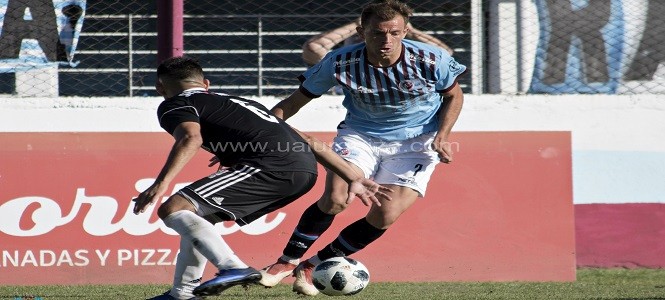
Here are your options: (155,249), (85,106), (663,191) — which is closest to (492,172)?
(663,191)

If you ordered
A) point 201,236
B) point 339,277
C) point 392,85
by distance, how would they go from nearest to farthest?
point 201,236 → point 339,277 → point 392,85

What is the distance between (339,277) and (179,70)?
1.52 m

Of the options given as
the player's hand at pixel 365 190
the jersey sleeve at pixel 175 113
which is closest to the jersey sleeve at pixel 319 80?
the player's hand at pixel 365 190

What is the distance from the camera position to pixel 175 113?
558 cm

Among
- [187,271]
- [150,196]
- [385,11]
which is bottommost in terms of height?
[187,271]

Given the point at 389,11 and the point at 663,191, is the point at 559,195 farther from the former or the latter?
the point at 389,11

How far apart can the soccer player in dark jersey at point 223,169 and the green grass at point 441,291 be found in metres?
1.43

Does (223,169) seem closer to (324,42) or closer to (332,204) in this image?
(332,204)

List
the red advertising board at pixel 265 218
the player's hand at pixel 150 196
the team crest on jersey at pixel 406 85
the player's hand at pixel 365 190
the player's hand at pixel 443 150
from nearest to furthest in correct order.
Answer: the player's hand at pixel 150 196 → the player's hand at pixel 365 190 → the player's hand at pixel 443 150 → the team crest on jersey at pixel 406 85 → the red advertising board at pixel 265 218

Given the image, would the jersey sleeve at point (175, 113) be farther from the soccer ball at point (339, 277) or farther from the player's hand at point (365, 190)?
the soccer ball at point (339, 277)

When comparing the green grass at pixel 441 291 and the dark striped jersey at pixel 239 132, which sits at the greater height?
the dark striped jersey at pixel 239 132

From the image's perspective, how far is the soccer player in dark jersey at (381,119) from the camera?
22.2ft

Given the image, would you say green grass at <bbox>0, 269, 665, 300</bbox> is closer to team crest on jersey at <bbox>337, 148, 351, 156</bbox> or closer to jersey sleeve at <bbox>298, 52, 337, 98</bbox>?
team crest on jersey at <bbox>337, 148, 351, 156</bbox>

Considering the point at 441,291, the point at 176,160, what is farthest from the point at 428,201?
the point at 176,160
